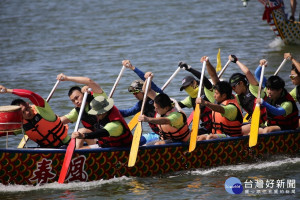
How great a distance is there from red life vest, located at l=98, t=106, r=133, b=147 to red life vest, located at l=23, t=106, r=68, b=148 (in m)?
0.59

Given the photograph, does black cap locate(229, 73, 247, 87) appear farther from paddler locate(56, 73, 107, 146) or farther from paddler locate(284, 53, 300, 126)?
paddler locate(56, 73, 107, 146)

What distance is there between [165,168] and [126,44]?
1253cm

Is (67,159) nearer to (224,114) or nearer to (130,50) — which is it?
(224,114)

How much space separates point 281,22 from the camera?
1825 centimetres

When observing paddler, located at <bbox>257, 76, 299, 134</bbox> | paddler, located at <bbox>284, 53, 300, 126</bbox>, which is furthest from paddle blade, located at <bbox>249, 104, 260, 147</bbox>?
paddler, located at <bbox>284, 53, 300, 126</bbox>

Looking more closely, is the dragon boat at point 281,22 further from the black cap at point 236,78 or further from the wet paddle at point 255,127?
the wet paddle at point 255,127

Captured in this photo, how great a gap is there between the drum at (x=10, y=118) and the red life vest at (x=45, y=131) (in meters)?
0.32

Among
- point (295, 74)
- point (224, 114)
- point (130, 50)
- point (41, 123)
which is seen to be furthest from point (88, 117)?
point (130, 50)

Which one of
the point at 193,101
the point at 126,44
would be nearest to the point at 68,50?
the point at 126,44

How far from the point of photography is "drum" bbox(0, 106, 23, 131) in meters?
8.20

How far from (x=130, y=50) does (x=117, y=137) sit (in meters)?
11.8

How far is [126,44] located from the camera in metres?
21.2

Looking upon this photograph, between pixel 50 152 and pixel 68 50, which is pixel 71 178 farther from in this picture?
pixel 68 50

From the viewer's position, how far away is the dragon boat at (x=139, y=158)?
27.3ft
